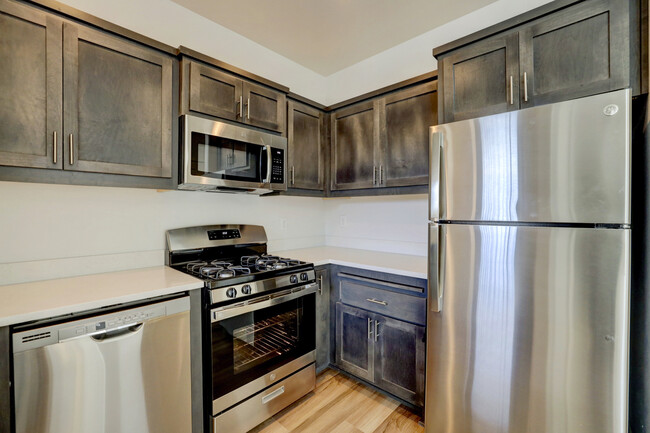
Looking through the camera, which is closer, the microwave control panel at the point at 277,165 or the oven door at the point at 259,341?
the oven door at the point at 259,341

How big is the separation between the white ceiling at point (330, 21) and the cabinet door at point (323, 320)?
1.90 m

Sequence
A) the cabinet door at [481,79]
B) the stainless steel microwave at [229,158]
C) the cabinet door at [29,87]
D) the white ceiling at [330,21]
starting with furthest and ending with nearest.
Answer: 1. the white ceiling at [330,21]
2. the stainless steel microwave at [229,158]
3. the cabinet door at [481,79]
4. the cabinet door at [29,87]

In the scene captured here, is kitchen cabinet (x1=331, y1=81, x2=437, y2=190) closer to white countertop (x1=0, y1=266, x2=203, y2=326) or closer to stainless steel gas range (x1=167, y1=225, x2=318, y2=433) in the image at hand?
stainless steel gas range (x1=167, y1=225, x2=318, y2=433)

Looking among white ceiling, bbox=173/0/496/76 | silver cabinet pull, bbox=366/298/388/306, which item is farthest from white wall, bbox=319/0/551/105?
silver cabinet pull, bbox=366/298/388/306

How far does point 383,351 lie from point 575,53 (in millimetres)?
1965

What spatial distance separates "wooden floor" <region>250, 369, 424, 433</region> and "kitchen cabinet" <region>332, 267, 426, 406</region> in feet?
0.39

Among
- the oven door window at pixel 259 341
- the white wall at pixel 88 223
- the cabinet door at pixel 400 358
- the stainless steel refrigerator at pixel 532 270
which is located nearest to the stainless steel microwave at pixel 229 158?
the white wall at pixel 88 223

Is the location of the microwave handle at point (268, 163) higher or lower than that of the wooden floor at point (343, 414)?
higher

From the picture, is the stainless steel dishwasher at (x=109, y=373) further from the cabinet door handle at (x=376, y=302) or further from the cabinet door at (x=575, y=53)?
the cabinet door at (x=575, y=53)

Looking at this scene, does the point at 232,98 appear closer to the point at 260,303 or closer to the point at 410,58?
the point at 260,303

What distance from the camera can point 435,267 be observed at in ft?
4.84

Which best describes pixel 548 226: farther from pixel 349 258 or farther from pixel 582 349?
pixel 349 258

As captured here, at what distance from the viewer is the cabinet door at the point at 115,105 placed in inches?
54.2

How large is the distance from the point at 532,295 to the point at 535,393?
42 centimetres
